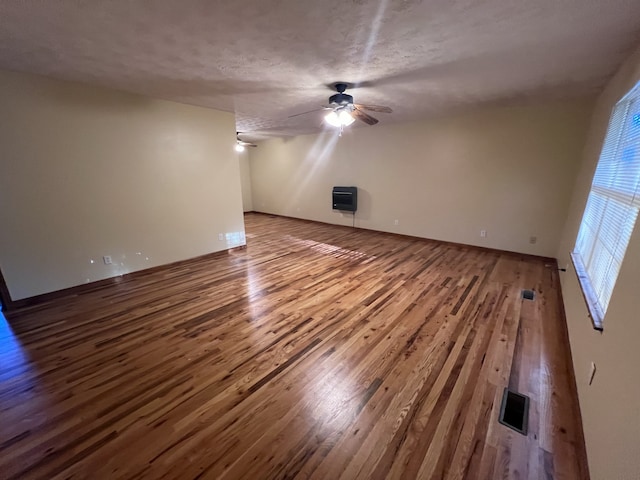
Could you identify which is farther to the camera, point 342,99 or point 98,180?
point 98,180

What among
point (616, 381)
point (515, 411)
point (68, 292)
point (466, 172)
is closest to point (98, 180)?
point (68, 292)

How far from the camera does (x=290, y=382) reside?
1.80 meters

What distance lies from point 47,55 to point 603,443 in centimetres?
438

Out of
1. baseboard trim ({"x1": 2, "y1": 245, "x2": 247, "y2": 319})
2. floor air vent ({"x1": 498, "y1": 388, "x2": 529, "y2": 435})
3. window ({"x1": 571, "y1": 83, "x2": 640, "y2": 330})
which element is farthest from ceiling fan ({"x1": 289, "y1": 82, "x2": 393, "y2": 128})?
baseboard trim ({"x1": 2, "y1": 245, "x2": 247, "y2": 319})

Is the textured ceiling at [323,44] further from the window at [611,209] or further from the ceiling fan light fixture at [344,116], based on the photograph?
the window at [611,209]

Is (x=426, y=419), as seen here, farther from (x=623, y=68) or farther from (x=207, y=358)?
(x=623, y=68)

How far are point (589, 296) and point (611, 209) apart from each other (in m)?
0.65

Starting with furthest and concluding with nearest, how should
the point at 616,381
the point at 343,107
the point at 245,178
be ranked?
the point at 245,178
the point at 343,107
the point at 616,381

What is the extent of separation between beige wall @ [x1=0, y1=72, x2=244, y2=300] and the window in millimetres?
4553

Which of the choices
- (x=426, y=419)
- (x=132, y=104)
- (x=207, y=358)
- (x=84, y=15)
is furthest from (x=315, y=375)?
(x=132, y=104)

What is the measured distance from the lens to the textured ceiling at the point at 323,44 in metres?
1.56

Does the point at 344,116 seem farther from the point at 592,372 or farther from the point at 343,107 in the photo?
the point at 592,372

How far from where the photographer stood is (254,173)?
8.39m

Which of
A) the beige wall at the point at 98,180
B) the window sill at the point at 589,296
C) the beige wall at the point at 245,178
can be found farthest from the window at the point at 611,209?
the beige wall at the point at 245,178
